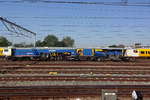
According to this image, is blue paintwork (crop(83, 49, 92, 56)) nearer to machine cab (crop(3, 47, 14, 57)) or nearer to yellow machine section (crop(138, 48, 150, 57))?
yellow machine section (crop(138, 48, 150, 57))

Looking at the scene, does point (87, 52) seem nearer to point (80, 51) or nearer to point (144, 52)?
point (80, 51)

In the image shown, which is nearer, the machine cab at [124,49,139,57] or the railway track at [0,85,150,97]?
the railway track at [0,85,150,97]

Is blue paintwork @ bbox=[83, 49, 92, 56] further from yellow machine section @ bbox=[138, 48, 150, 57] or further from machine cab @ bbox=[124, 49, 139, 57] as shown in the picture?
yellow machine section @ bbox=[138, 48, 150, 57]

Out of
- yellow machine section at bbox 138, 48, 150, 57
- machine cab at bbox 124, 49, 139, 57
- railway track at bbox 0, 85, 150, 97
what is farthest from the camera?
yellow machine section at bbox 138, 48, 150, 57

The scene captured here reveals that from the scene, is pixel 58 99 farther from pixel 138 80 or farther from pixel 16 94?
pixel 138 80

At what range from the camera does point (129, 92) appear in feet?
21.3

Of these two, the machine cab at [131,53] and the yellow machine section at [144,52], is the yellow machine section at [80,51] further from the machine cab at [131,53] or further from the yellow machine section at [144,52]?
the yellow machine section at [144,52]

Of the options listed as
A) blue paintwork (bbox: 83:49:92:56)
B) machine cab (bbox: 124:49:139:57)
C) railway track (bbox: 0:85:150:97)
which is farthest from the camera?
machine cab (bbox: 124:49:139:57)

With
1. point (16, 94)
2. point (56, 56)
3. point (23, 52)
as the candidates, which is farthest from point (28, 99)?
point (23, 52)

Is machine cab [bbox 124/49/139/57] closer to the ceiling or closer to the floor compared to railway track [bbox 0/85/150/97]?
closer to the ceiling

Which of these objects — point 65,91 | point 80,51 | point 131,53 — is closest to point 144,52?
point 131,53

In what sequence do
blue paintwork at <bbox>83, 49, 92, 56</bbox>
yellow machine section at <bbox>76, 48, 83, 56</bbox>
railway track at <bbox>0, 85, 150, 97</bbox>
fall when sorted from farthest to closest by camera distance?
yellow machine section at <bbox>76, 48, 83, 56</bbox> → blue paintwork at <bbox>83, 49, 92, 56</bbox> → railway track at <bbox>0, 85, 150, 97</bbox>

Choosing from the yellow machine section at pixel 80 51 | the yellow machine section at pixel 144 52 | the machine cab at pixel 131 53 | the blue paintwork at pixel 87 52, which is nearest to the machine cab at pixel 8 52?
the yellow machine section at pixel 80 51

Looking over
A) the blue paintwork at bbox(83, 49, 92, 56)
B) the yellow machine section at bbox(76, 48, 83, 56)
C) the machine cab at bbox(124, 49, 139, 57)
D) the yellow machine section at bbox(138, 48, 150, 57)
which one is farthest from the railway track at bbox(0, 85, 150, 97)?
the yellow machine section at bbox(138, 48, 150, 57)
